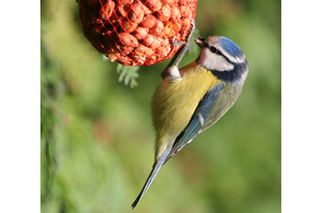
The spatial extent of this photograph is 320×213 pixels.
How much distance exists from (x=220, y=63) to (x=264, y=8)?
0.66 feet

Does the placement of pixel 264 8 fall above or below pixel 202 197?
above

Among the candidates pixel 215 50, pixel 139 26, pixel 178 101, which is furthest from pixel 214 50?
pixel 139 26

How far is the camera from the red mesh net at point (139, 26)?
155cm

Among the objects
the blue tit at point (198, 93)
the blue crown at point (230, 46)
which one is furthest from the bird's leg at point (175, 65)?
the blue crown at point (230, 46)

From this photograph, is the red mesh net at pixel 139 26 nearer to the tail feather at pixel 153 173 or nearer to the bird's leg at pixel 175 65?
the bird's leg at pixel 175 65

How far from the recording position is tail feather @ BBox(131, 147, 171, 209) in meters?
1.80

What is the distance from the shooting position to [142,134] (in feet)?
5.99

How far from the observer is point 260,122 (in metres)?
1.84

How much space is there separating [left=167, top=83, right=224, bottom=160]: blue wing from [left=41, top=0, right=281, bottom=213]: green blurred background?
40 mm

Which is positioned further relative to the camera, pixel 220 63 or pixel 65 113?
pixel 65 113
